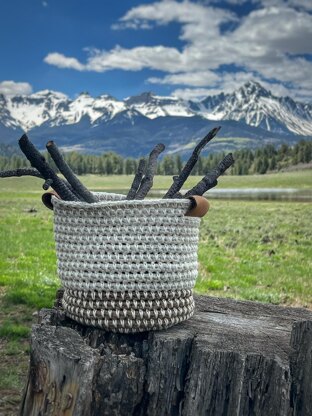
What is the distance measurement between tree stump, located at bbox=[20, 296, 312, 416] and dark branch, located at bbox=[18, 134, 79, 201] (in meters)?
0.83

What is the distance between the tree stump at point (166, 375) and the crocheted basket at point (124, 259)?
0.18 metres

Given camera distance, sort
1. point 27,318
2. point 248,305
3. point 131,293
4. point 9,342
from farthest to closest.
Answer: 1. point 27,318
2. point 9,342
3. point 248,305
4. point 131,293

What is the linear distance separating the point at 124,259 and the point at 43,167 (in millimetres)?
756

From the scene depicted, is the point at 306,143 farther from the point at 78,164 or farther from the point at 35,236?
the point at 35,236

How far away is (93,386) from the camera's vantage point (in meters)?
2.84

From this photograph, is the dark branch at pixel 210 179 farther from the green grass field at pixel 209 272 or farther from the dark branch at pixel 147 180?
the green grass field at pixel 209 272

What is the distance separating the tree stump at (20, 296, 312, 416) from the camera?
2.69m

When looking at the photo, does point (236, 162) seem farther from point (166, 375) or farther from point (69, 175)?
point (166, 375)

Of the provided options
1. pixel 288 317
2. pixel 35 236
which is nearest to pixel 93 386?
pixel 288 317

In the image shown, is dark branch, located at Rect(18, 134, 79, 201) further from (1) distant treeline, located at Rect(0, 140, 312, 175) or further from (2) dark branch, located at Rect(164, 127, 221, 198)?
(1) distant treeline, located at Rect(0, 140, 312, 175)

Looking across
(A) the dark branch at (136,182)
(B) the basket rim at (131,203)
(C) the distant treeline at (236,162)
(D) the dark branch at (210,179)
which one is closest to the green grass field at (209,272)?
(A) the dark branch at (136,182)

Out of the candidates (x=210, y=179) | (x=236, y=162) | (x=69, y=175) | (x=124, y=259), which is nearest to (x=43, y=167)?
(x=69, y=175)

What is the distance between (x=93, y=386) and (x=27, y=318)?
522 centimetres

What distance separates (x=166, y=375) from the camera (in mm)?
3002
